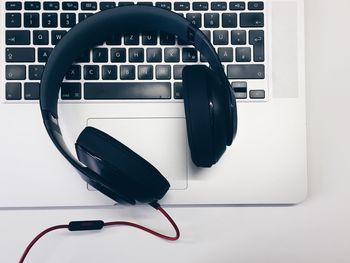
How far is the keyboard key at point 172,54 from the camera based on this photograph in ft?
1.88

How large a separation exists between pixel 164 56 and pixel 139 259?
0.98 feet

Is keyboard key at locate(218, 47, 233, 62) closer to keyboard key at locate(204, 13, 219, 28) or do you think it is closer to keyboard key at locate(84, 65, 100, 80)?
keyboard key at locate(204, 13, 219, 28)

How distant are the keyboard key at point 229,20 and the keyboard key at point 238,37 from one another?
0.01m

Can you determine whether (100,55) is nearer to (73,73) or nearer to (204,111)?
(73,73)

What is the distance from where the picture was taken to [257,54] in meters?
0.58

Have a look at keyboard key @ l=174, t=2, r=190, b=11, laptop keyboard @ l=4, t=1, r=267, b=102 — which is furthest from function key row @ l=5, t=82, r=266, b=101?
keyboard key @ l=174, t=2, r=190, b=11

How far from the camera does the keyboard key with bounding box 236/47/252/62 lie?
1.88 ft

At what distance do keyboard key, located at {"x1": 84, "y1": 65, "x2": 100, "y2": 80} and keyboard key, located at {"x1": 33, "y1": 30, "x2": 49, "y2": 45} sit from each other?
2.8 inches

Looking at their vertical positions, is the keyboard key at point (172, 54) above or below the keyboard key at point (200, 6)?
below

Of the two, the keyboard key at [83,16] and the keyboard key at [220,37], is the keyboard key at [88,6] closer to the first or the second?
the keyboard key at [83,16]

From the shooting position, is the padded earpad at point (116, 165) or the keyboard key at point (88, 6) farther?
the keyboard key at point (88, 6)

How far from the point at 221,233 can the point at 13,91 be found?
37 centimetres

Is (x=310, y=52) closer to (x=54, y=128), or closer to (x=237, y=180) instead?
(x=237, y=180)

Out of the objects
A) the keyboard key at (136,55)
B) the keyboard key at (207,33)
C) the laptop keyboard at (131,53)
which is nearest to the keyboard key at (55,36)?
the laptop keyboard at (131,53)
